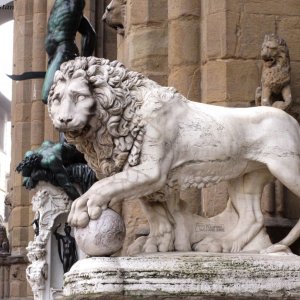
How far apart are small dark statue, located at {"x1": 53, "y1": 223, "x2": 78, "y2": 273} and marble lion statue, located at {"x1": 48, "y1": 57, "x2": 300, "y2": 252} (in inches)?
223

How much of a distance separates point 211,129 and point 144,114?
44 cm

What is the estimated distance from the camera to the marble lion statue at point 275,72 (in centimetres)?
898

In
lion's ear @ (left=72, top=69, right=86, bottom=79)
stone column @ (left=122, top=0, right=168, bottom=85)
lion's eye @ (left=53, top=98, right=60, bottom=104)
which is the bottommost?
lion's eye @ (left=53, top=98, right=60, bottom=104)

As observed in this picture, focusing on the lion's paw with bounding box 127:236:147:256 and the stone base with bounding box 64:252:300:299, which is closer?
the stone base with bounding box 64:252:300:299

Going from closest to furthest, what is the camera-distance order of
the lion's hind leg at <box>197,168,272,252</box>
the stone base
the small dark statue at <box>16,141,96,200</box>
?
the stone base → the lion's hind leg at <box>197,168,272,252</box> → the small dark statue at <box>16,141,96,200</box>

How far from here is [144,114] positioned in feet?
24.2

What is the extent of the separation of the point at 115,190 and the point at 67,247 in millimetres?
6338

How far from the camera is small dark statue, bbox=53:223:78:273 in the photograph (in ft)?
44.1

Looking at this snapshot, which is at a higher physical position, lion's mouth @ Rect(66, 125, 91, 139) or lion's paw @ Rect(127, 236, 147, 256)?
lion's mouth @ Rect(66, 125, 91, 139)

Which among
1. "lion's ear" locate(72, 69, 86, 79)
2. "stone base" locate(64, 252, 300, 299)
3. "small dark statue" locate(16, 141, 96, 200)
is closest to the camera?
"stone base" locate(64, 252, 300, 299)

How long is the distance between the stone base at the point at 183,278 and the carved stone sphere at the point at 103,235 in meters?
0.06

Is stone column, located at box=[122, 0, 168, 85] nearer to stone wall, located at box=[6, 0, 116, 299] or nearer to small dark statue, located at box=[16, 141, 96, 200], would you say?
small dark statue, located at box=[16, 141, 96, 200]

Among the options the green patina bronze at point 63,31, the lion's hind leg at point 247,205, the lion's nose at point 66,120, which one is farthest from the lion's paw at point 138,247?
the green patina bronze at point 63,31

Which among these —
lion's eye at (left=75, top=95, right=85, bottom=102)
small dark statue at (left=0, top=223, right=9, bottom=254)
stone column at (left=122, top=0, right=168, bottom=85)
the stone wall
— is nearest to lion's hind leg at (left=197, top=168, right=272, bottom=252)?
lion's eye at (left=75, top=95, right=85, bottom=102)
